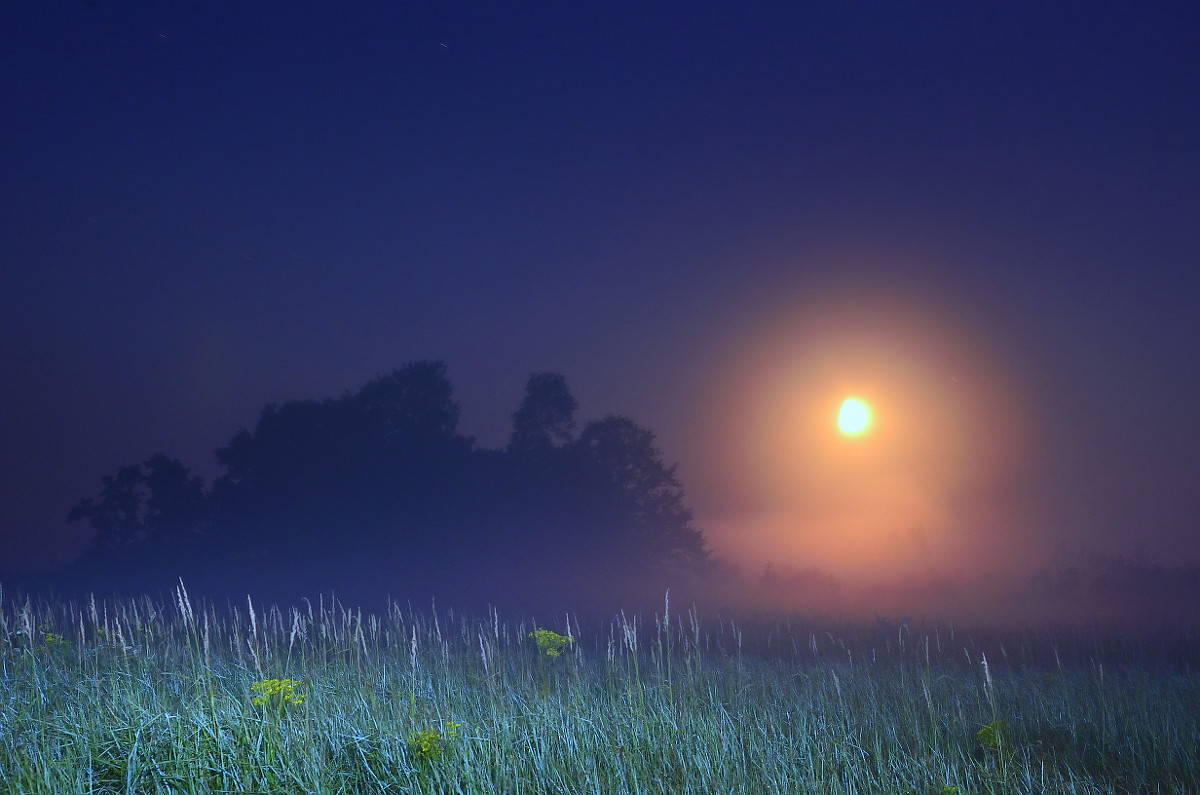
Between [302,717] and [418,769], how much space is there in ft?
3.69

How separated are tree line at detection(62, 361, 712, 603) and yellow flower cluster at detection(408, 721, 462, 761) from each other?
86.9 ft

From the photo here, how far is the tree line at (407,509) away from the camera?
32000 millimetres

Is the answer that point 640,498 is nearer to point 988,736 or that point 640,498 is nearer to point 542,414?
point 542,414

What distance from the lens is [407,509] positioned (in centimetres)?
3312

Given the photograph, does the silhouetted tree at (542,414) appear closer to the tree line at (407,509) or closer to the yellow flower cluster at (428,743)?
the tree line at (407,509)

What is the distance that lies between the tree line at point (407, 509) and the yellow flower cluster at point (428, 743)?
86.9 feet

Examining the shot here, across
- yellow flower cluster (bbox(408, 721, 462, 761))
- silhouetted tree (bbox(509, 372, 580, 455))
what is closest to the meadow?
yellow flower cluster (bbox(408, 721, 462, 761))

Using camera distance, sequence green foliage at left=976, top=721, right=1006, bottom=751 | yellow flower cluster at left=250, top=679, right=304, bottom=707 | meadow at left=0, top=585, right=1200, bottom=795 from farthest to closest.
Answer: green foliage at left=976, top=721, right=1006, bottom=751
yellow flower cluster at left=250, top=679, right=304, bottom=707
meadow at left=0, top=585, right=1200, bottom=795

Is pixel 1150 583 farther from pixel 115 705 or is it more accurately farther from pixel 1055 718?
pixel 115 705

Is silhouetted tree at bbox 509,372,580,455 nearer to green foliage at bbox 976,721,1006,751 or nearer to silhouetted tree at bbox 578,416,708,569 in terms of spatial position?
silhouetted tree at bbox 578,416,708,569

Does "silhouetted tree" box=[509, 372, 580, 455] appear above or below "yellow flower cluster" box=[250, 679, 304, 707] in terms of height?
above

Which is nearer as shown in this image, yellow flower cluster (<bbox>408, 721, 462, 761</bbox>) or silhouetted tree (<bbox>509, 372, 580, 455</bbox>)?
yellow flower cluster (<bbox>408, 721, 462, 761</bbox>)

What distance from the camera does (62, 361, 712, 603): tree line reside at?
32.0 m

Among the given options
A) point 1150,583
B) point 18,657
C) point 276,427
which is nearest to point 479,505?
point 276,427
